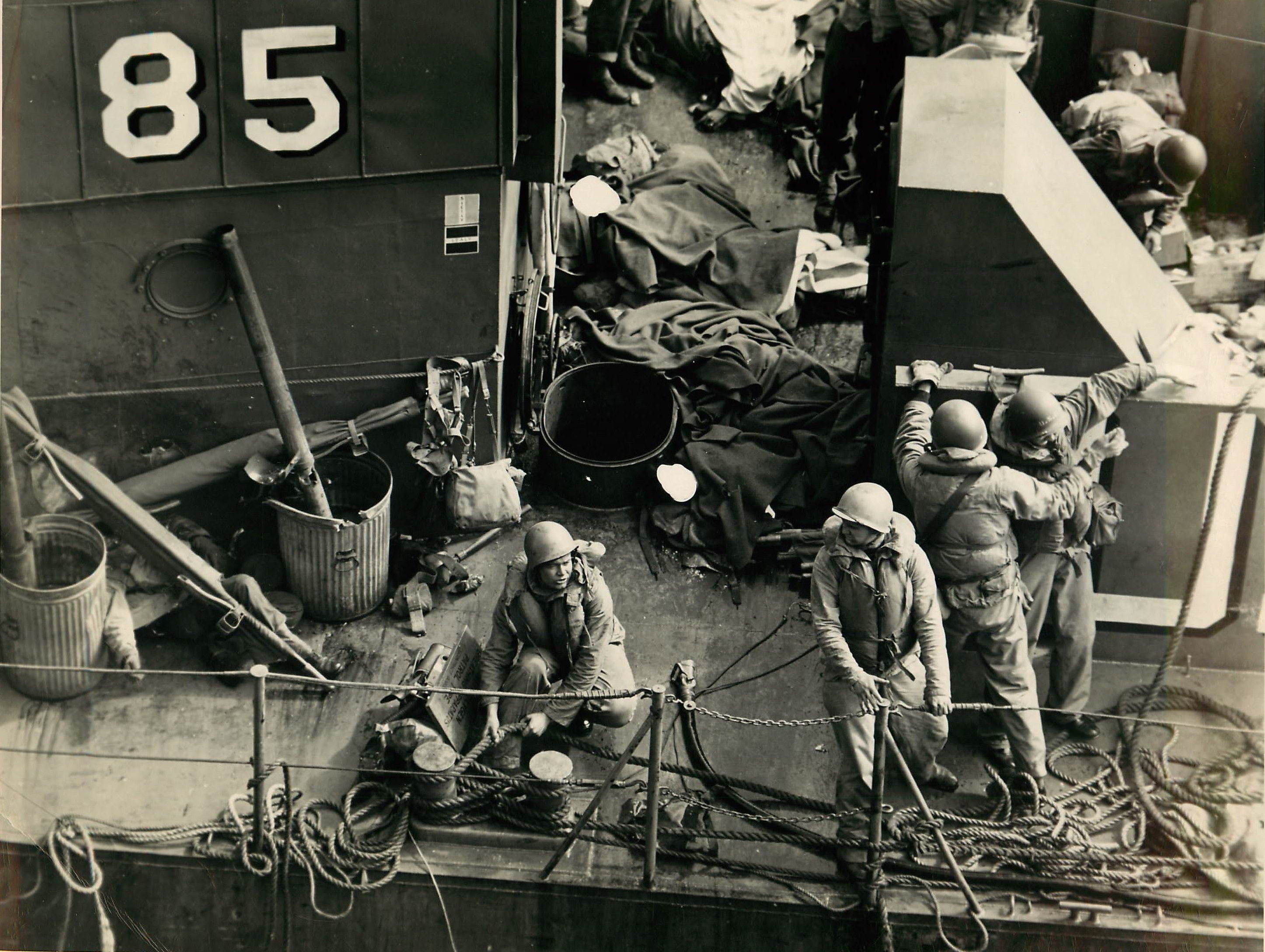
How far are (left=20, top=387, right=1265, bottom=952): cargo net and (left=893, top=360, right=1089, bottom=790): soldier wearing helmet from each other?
57 cm

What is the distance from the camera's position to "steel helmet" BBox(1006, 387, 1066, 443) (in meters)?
10.4

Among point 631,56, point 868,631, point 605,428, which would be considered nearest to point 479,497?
point 605,428

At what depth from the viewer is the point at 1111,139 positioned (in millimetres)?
13227

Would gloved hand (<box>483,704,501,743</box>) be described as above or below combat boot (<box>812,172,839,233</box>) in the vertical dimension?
below

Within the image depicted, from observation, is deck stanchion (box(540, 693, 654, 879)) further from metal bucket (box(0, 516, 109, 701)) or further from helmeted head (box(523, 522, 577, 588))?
metal bucket (box(0, 516, 109, 701))

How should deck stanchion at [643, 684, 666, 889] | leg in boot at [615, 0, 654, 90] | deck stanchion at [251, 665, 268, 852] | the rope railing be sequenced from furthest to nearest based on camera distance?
1. leg in boot at [615, 0, 654, 90]
2. the rope railing
3. deck stanchion at [251, 665, 268, 852]
4. deck stanchion at [643, 684, 666, 889]

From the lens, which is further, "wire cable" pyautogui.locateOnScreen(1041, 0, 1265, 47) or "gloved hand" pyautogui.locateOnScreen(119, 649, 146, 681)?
"wire cable" pyautogui.locateOnScreen(1041, 0, 1265, 47)

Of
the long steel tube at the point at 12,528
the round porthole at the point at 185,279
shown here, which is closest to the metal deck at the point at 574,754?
the long steel tube at the point at 12,528


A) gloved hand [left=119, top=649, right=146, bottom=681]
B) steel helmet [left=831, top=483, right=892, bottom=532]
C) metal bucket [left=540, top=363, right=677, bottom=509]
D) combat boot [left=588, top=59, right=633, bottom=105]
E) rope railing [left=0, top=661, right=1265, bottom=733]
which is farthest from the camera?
combat boot [left=588, top=59, right=633, bottom=105]

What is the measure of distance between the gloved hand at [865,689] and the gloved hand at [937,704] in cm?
31

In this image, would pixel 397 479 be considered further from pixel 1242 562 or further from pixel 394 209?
pixel 1242 562

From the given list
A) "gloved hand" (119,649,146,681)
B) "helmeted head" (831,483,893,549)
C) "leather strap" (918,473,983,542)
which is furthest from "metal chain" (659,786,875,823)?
"gloved hand" (119,649,146,681)

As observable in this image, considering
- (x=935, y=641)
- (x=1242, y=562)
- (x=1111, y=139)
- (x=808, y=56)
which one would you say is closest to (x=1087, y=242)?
(x=1111, y=139)

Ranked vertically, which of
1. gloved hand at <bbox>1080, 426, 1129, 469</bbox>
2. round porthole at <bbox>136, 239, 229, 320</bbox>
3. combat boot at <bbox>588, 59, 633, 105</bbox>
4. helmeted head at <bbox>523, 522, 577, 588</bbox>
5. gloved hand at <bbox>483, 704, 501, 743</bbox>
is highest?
combat boot at <bbox>588, 59, 633, 105</bbox>
